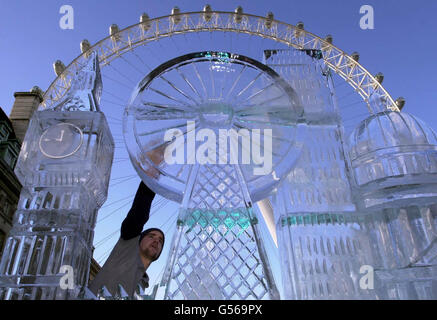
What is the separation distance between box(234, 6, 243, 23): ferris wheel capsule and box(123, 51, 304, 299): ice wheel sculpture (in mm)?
11101

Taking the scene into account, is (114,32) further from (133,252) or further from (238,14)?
(133,252)

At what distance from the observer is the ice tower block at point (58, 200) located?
2736 millimetres

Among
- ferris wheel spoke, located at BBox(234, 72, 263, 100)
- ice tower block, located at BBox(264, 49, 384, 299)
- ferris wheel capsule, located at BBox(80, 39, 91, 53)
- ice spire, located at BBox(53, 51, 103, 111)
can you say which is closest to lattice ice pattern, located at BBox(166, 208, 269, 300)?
ice tower block, located at BBox(264, 49, 384, 299)

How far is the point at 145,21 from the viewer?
1359 centimetres

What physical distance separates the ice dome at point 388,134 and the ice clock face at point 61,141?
2808mm

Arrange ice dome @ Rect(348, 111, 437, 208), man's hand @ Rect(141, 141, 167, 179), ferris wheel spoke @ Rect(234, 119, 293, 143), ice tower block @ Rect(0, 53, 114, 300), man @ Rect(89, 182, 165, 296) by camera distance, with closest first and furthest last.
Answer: ice tower block @ Rect(0, 53, 114, 300) < ice dome @ Rect(348, 111, 437, 208) < man's hand @ Rect(141, 141, 167, 179) < ferris wheel spoke @ Rect(234, 119, 293, 143) < man @ Rect(89, 182, 165, 296)

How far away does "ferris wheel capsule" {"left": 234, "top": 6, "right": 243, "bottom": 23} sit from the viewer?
545 inches

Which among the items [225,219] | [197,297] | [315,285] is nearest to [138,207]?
[225,219]

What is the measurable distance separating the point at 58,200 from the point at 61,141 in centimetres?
59

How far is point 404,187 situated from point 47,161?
10.9ft

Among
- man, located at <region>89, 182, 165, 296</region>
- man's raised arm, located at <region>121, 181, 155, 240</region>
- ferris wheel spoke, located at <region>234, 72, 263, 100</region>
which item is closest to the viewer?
ferris wheel spoke, located at <region>234, 72, 263, 100</region>

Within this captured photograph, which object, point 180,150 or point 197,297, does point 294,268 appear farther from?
point 180,150

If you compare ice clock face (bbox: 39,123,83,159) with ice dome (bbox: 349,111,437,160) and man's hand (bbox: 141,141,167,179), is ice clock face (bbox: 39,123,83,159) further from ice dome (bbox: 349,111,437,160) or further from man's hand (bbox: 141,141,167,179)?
ice dome (bbox: 349,111,437,160)

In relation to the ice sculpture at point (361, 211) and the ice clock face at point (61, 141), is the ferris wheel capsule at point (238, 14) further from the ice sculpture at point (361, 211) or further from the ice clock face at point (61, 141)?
the ice clock face at point (61, 141)
